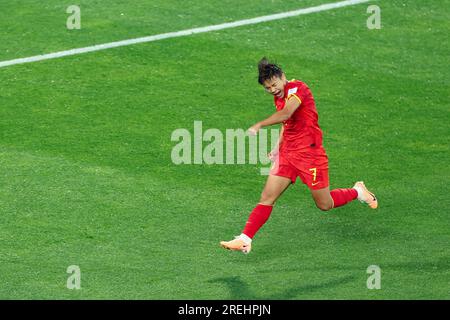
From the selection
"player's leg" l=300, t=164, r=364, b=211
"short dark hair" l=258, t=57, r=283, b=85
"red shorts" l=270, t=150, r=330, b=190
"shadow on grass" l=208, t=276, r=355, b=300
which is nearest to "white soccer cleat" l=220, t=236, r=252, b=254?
"shadow on grass" l=208, t=276, r=355, b=300

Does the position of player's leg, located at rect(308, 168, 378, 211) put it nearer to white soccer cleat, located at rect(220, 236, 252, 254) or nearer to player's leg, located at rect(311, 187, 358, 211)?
player's leg, located at rect(311, 187, 358, 211)

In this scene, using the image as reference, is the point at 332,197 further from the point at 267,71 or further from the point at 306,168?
the point at 267,71

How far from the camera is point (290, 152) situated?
10977 millimetres

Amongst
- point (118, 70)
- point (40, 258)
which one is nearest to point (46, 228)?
point (40, 258)

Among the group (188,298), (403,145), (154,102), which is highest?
(154,102)

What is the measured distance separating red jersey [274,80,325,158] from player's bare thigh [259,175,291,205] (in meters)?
0.27

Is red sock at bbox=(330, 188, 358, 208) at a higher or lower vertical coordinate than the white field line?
lower

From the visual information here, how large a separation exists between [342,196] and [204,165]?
200 cm

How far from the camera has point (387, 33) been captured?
15898mm

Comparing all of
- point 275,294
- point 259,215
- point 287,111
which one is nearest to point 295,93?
point 287,111

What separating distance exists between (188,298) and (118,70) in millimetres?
5490

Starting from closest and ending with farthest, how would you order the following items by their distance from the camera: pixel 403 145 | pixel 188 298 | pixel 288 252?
pixel 188 298
pixel 288 252
pixel 403 145

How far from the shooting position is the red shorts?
10945 mm

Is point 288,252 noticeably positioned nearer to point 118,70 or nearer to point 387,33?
point 118,70
